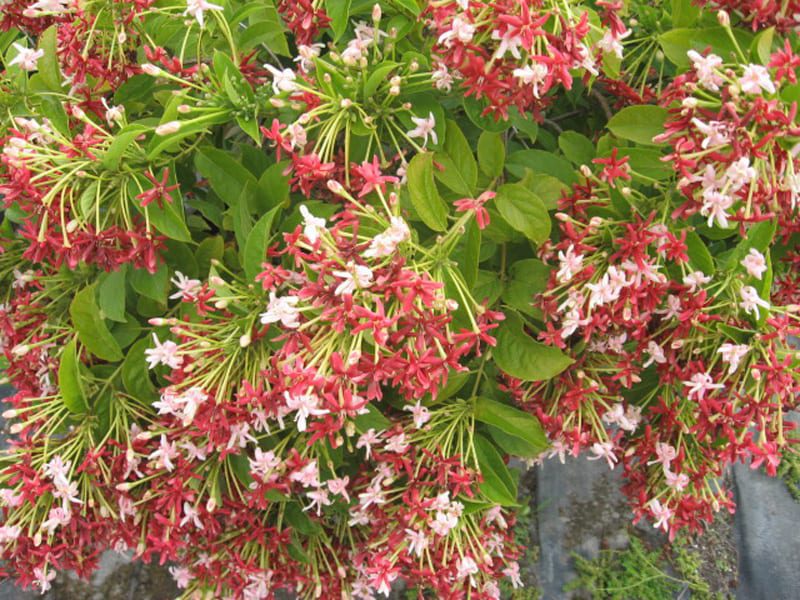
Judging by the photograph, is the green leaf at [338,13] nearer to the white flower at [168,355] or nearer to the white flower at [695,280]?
the white flower at [168,355]

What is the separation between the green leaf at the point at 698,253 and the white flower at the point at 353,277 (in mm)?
549

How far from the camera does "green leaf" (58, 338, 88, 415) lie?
1307mm

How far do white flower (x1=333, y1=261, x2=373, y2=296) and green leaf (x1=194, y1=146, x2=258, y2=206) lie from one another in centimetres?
48

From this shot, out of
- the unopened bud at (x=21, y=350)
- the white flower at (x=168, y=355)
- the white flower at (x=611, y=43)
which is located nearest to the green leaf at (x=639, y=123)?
the white flower at (x=611, y=43)

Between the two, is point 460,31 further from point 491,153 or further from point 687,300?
point 687,300

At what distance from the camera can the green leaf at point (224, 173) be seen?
1.37 m

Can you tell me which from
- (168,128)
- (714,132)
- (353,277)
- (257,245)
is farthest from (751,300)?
(168,128)

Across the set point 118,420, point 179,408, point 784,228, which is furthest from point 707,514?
point 118,420

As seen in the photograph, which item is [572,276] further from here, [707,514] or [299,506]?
[299,506]

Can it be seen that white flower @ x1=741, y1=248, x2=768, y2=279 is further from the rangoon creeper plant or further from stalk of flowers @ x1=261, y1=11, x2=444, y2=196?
stalk of flowers @ x1=261, y1=11, x2=444, y2=196

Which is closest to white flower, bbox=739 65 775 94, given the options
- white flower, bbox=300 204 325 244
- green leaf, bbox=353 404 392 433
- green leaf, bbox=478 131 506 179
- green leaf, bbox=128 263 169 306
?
green leaf, bbox=478 131 506 179

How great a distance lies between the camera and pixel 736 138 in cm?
95

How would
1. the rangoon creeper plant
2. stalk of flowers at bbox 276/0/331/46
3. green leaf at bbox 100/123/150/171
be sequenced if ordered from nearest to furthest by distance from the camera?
1. the rangoon creeper plant
2. green leaf at bbox 100/123/150/171
3. stalk of flowers at bbox 276/0/331/46

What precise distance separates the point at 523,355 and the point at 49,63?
1.06 metres
